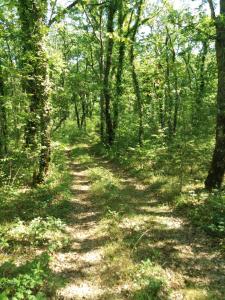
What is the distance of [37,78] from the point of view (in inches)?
464

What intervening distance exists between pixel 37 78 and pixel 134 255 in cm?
780

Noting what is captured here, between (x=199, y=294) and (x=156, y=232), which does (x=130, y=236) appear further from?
(x=199, y=294)

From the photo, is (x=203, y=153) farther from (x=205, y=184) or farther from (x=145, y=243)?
(x=145, y=243)

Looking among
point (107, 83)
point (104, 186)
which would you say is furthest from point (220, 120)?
point (107, 83)

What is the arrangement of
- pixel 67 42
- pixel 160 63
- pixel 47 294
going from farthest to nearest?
pixel 67 42
pixel 160 63
pixel 47 294

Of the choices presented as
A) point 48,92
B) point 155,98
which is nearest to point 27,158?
point 48,92

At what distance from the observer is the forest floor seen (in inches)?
235

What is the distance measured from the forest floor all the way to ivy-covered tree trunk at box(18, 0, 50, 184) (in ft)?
7.99

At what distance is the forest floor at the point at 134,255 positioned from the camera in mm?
5973

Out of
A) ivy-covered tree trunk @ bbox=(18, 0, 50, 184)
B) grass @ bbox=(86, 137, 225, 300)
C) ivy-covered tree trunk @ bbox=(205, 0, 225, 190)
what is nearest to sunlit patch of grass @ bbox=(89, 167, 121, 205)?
grass @ bbox=(86, 137, 225, 300)

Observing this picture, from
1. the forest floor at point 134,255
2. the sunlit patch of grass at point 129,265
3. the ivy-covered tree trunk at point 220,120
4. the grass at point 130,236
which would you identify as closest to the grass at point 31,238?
the grass at point 130,236

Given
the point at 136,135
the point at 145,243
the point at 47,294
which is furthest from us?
the point at 136,135

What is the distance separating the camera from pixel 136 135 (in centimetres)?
2441

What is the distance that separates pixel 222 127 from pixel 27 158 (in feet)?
23.9
